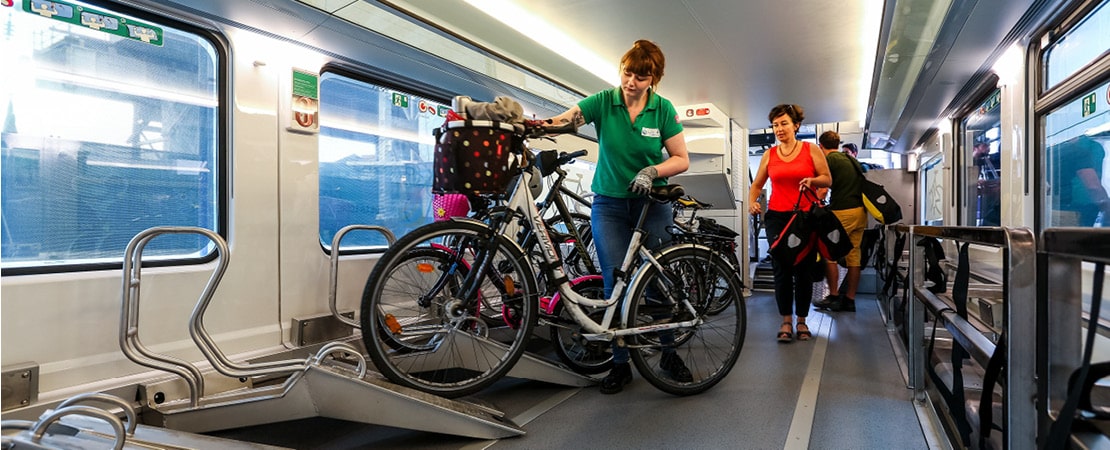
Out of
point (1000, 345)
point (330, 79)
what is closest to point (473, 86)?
point (330, 79)

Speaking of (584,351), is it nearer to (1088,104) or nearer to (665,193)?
(665,193)

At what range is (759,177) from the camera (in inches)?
155

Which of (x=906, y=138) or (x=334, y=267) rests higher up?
(x=906, y=138)

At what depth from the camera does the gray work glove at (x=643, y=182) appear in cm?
239

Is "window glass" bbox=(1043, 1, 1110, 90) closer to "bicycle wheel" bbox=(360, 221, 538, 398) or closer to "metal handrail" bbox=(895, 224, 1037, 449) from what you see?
"metal handrail" bbox=(895, 224, 1037, 449)

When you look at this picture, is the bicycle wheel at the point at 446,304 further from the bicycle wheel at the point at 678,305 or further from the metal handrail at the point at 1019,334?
the metal handrail at the point at 1019,334

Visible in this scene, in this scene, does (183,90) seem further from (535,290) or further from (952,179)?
(952,179)

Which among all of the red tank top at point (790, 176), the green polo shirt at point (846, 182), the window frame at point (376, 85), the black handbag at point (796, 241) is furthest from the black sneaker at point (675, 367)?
the green polo shirt at point (846, 182)

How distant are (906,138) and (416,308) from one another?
8.12 meters

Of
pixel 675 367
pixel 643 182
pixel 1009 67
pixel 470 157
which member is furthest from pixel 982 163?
pixel 470 157

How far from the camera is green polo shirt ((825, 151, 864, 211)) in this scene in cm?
484

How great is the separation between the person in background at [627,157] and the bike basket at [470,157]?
0.51 m

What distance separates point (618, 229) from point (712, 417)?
934 mm

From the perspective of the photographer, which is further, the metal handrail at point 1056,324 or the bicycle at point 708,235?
the bicycle at point 708,235
